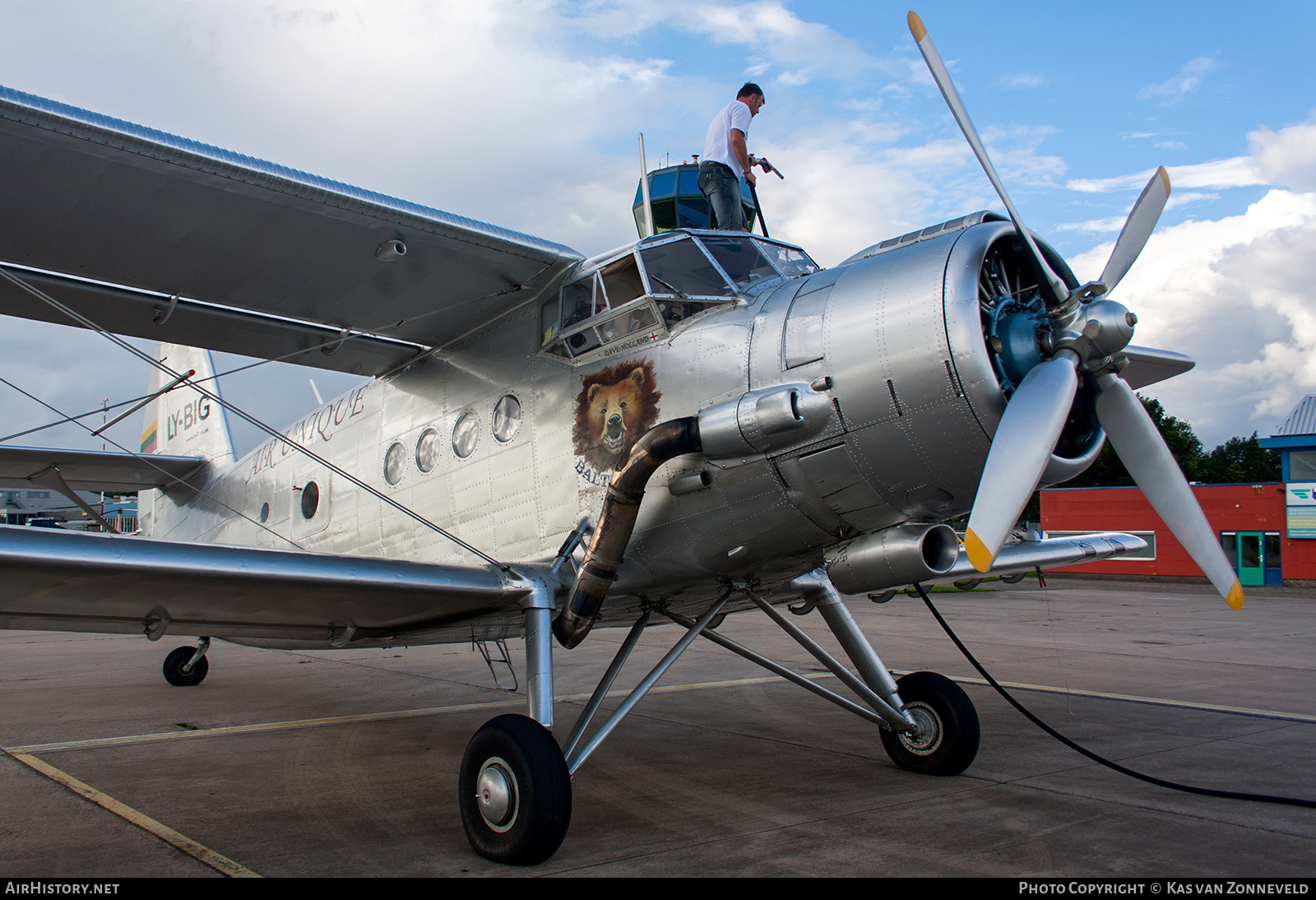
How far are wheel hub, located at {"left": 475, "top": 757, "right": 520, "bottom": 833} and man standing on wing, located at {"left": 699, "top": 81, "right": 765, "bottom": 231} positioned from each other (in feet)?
15.0

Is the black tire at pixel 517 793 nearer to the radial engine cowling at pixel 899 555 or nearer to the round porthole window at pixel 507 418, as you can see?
the radial engine cowling at pixel 899 555

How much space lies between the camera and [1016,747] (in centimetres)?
682

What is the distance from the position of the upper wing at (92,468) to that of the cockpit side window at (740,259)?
5.46 m

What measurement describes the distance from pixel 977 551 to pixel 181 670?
1095 centimetres

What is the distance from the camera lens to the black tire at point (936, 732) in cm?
590

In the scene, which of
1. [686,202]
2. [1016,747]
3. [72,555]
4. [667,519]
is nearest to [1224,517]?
[686,202]

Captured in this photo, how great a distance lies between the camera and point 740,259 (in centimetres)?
538

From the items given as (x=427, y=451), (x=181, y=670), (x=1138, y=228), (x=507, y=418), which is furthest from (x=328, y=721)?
(x=1138, y=228)

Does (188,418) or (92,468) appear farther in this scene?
(188,418)

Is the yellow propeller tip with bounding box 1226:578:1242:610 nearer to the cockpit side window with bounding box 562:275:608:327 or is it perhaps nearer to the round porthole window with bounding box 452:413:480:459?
the cockpit side window with bounding box 562:275:608:327

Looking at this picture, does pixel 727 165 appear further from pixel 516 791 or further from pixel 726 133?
pixel 516 791

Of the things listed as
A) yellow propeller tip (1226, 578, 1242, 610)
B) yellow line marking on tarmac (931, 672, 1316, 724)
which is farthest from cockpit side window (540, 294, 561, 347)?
yellow line marking on tarmac (931, 672, 1316, 724)

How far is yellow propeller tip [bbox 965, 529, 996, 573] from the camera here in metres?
3.55

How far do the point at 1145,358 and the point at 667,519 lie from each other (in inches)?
160
